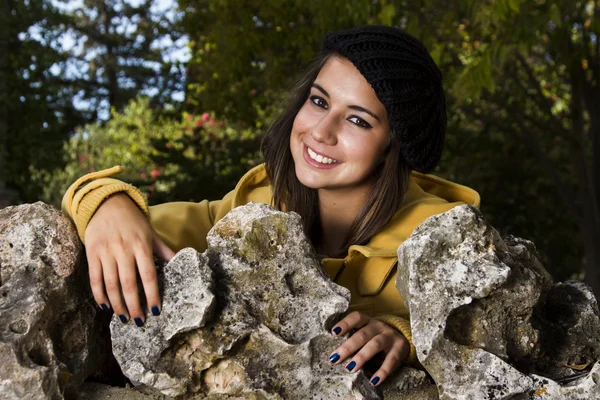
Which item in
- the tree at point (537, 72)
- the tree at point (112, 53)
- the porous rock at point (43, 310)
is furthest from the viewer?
the tree at point (112, 53)

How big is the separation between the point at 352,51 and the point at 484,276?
35.9 inches

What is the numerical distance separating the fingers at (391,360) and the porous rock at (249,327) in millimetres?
29

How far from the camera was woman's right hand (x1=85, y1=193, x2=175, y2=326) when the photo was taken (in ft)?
5.08

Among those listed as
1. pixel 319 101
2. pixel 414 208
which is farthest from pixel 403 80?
pixel 414 208

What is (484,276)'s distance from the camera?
150 centimetres

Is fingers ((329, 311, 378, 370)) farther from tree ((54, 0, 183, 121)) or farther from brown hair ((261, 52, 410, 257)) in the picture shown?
tree ((54, 0, 183, 121))

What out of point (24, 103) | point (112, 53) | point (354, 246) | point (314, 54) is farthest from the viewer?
point (112, 53)

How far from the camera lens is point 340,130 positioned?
85.1 inches

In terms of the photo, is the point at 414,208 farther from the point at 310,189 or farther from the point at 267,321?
the point at 267,321

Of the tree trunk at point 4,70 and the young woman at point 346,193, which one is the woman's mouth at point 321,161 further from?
the tree trunk at point 4,70

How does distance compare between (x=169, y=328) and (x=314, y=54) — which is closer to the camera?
(x=169, y=328)

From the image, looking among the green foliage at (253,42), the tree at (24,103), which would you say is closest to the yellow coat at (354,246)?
the green foliage at (253,42)

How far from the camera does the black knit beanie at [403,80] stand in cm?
208

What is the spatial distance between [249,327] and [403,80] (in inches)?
36.4
